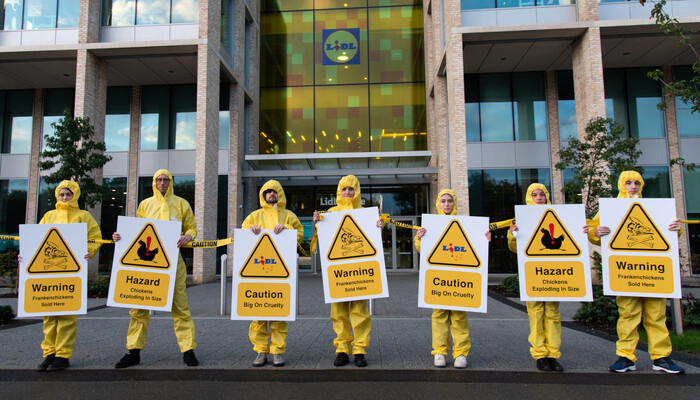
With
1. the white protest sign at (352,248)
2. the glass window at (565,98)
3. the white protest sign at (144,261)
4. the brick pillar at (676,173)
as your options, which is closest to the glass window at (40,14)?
the white protest sign at (144,261)

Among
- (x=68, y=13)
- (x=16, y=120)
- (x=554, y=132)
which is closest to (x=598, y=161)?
(x=554, y=132)

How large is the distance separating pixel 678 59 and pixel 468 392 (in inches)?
771

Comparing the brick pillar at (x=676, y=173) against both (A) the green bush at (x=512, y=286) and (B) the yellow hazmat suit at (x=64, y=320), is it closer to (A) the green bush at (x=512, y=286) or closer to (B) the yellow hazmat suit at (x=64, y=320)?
(A) the green bush at (x=512, y=286)

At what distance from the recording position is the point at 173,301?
4.44m

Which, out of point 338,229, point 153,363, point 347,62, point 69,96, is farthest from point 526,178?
point 69,96

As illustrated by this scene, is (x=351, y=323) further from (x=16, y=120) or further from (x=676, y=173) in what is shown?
(x=16, y=120)

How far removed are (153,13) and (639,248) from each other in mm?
17514

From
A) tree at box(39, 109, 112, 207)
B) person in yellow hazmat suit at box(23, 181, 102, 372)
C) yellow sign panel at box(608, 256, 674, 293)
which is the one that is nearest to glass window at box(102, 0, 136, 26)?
tree at box(39, 109, 112, 207)

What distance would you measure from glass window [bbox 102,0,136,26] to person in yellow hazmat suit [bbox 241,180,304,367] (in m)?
15.0

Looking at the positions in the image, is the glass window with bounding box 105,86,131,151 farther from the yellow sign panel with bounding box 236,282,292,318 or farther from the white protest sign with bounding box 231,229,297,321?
the yellow sign panel with bounding box 236,282,292,318

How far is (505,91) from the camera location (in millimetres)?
17438

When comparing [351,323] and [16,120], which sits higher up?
[16,120]

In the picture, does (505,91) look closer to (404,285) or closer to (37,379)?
(404,285)

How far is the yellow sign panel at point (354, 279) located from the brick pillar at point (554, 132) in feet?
47.7
